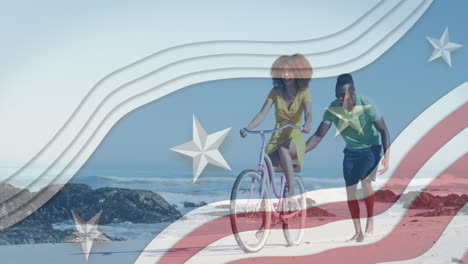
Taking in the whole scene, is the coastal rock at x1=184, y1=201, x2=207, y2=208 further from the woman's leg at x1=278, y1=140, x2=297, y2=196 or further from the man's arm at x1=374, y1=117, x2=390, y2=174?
the man's arm at x1=374, y1=117, x2=390, y2=174

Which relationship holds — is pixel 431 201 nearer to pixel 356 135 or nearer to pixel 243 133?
pixel 356 135

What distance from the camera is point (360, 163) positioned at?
4.07 metres

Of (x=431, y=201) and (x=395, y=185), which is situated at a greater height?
(x=395, y=185)

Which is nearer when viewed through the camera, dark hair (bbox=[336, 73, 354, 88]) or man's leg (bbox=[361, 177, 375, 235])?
dark hair (bbox=[336, 73, 354, 88])

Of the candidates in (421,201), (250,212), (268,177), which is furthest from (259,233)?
(421,201)

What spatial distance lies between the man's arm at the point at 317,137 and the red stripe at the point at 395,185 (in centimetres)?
39

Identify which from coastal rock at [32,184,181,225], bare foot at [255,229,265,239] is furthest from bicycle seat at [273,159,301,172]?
coastal rock at [32,184,181,225]

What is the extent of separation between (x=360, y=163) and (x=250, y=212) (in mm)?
746

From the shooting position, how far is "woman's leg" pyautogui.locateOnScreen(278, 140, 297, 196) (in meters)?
3.94

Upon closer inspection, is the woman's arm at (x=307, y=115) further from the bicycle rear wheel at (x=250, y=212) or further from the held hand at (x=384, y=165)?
the held hand at (x=384, y=165)

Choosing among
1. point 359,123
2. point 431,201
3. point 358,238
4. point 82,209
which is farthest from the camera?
point 431,201

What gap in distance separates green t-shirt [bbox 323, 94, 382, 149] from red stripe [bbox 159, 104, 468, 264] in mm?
263

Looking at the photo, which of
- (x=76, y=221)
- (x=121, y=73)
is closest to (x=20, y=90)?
(x=121, y=73)

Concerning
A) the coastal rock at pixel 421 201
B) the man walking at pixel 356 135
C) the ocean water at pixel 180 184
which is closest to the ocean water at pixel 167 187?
the ocean water at pixel 180 184
